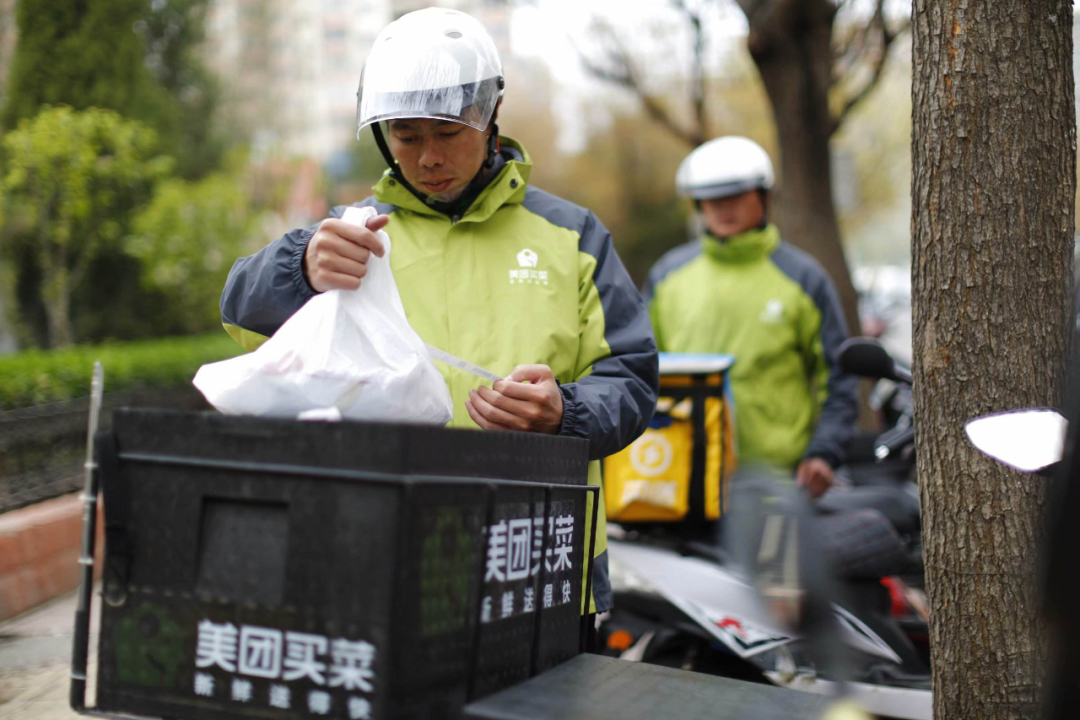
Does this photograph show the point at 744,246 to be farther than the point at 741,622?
Yes

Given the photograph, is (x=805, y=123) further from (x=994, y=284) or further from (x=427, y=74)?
(x=427, y=74)

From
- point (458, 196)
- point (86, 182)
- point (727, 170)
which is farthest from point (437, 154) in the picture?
point (86, 182)

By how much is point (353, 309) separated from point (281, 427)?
1.11 ft

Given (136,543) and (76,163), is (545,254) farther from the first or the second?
(76,163)

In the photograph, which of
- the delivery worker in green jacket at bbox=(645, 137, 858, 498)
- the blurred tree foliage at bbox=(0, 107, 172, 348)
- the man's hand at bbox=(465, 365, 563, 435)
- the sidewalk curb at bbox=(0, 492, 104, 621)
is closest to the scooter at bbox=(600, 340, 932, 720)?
the delivery worker in green jacket at bbox=(645, 137, 858, 498)

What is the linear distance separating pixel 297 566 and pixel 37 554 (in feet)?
15.3

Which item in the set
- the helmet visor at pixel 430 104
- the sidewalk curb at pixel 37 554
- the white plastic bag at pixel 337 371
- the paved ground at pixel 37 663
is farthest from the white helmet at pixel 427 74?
the sidewalk curb at pixel 37 554

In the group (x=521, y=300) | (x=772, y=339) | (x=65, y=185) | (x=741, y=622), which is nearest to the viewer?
(x=521, y=300)

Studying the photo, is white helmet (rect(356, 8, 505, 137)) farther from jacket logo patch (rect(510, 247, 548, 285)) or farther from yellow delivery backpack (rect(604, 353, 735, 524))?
yellow delivery backpack (rect(604, 353, 735, 524))

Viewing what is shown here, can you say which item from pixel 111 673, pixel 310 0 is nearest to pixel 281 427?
pixel 111 673

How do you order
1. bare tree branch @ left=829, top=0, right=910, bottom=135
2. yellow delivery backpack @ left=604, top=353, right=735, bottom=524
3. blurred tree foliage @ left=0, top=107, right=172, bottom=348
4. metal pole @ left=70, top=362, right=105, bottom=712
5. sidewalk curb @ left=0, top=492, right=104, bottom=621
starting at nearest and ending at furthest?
metal pole @ left=70, top=362, right=105, bottom=712, yellow delivery backpack @ left=604, top=353, right=735, bottom=524, sidewalk curb @ left=0, top=492, right=104, bottom=621, bare tree branch @ left=829, top=0, right=910, bottom=135, blurred tree foliage @ left=0, top=107, right=172, bottom=348

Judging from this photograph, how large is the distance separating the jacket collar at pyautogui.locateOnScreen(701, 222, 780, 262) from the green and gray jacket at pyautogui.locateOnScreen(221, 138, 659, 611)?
2.10 m

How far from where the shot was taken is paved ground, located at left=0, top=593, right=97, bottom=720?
156 inches

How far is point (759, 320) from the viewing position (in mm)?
4344
